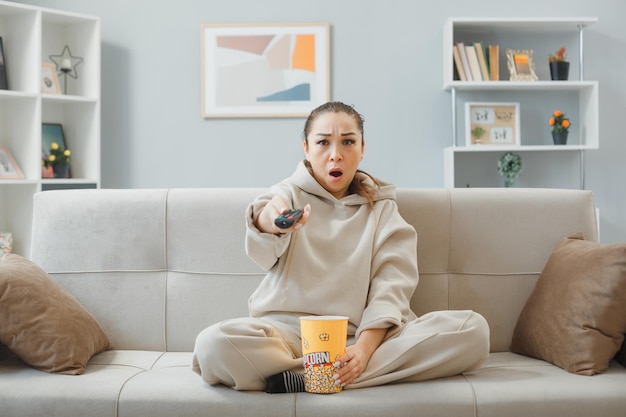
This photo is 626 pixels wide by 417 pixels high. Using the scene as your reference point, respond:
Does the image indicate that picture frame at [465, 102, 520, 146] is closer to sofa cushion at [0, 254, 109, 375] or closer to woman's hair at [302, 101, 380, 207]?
woman's hair at [302, 101, 380, 207]

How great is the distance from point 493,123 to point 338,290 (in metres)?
2.26

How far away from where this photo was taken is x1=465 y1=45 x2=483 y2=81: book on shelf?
396cm

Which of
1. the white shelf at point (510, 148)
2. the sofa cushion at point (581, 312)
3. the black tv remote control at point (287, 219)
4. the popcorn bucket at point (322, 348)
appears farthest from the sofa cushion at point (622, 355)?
the white shelf at point (510, 148)

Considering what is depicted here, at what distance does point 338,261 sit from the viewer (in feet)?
7.08

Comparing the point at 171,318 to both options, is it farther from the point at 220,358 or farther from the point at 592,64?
the point at 592,64

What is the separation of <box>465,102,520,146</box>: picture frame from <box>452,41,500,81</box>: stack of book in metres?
0.16

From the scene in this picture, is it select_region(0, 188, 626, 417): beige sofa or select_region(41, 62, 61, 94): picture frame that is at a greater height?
select_region(41, 62, 61, 94): picture frame

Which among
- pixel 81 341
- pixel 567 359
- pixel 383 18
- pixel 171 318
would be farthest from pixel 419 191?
pixel 383 18

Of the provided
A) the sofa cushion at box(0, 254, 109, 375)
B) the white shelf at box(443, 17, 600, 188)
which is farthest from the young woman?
the white shelf at box(443, 17, 600, 188)

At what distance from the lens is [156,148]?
4250 millimetres

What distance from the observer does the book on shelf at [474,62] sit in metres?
3.96

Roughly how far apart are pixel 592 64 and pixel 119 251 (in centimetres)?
291

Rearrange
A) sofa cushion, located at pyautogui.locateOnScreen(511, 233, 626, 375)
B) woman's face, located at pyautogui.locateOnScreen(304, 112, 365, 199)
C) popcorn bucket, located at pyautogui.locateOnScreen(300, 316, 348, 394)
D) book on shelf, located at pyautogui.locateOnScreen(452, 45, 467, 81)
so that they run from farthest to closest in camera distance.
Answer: book on shelf, located at pyautogui.locateOnScreen(452, 45, 467, 81) < woman's face, located at pyautogui.locateOnScreen(304, 112, 365, 199) < sofa cushion, located at pyautogui.locateOnScreen(511, 233, 626, 375) < popcorn bucket, located at pyautogui.locateOnScreen(300, 316, 348, 394)

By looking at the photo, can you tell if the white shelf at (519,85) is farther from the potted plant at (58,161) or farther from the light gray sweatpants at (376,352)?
the light gray sweatpants at (376,352)
